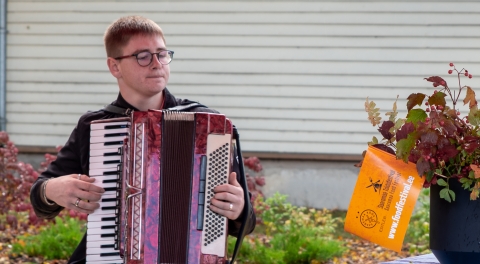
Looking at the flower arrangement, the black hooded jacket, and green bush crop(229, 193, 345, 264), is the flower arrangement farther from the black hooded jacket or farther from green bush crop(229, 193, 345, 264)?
green bush crop(229, 193, 345, 264)

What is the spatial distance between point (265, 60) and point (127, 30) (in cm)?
466

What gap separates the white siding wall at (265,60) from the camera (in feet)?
24.5

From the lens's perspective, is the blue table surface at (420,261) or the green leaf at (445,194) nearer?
the green leaf at (445,194)

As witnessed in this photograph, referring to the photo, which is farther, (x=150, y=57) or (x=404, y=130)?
(x=150, y=57)

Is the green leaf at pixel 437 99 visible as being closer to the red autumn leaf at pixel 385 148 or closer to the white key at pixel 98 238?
the red autumn leaf at pixel 385 148

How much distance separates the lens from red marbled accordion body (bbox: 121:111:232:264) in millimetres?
2666

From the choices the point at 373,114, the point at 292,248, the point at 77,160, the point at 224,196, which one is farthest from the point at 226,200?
the point at 292,248

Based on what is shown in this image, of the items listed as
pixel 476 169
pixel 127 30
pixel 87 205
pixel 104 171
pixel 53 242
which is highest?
pixel 127 30

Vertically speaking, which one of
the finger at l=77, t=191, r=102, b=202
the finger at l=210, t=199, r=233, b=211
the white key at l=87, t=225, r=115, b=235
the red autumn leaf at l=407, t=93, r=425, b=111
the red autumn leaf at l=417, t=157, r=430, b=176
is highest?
the red autumn leaf at l=407, t=93, r=425, b=111

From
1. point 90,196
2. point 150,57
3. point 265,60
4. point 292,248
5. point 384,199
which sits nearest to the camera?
point 384,199

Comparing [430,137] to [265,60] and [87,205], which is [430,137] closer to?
[87,205]

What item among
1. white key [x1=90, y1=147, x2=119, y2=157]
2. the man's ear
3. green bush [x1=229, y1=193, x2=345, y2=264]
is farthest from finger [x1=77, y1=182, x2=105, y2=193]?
green bush [x1=229, y1=193, x2=345, y2=264]

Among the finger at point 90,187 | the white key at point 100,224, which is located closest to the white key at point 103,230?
the white key at point 100,224

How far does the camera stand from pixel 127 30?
3.02 m
